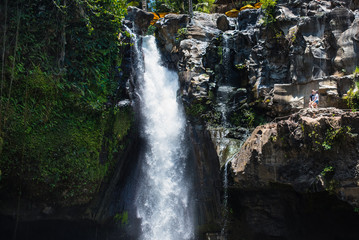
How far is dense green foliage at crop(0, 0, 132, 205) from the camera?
33.2 ft

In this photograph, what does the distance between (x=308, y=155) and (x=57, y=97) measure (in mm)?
9556

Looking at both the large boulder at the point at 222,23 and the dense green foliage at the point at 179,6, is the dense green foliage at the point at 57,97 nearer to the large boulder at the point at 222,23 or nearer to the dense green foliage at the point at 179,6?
the large boulder at the point at 222,23

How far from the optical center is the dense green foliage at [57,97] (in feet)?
33.2

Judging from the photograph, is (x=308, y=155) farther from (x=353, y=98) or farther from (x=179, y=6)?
(x=179, y=6)

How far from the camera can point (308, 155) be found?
28.6ft

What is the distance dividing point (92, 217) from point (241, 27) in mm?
13297

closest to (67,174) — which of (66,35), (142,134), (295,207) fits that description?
(142,134)

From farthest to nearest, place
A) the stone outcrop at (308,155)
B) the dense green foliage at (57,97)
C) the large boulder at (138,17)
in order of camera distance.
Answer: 1. the large boulder at (138,17)
2. the dense green foliage at (57,97)
3. the stone outcrop at (308,155)

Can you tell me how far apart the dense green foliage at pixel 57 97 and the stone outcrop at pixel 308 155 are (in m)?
6.46

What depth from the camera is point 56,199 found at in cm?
1097

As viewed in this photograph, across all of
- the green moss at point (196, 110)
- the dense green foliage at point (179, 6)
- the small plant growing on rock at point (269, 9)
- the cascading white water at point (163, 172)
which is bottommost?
the cascading white water at point (163, 172)

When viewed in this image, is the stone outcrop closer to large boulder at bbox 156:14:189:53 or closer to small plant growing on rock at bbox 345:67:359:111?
small plant growing on rock at bbox 345:67:359:111

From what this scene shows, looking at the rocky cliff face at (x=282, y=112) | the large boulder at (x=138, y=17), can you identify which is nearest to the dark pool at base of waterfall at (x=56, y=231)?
the rocky cliff face at (x=282, y=112)

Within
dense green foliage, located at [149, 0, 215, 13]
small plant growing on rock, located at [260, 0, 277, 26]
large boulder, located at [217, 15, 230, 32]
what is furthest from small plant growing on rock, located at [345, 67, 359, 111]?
dense green foliage, located at [149, 0, 215, 13]
